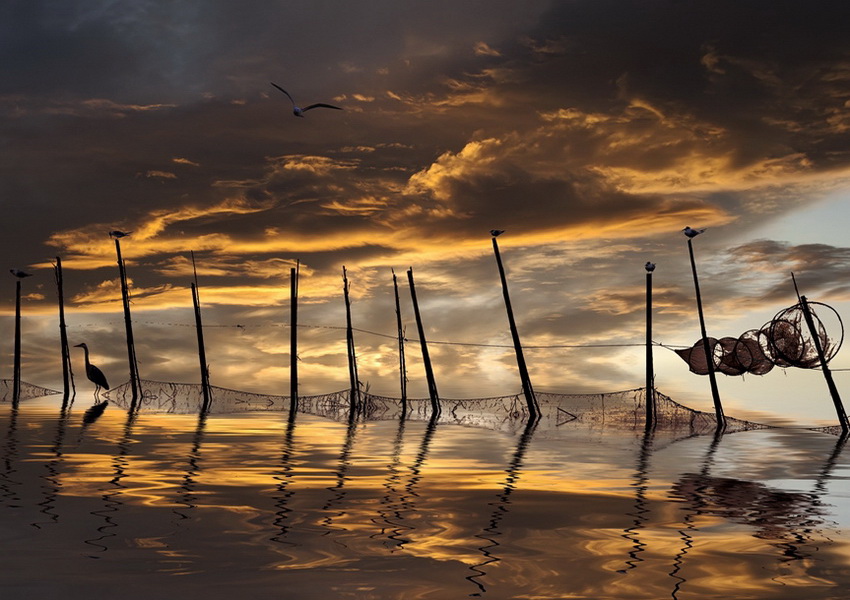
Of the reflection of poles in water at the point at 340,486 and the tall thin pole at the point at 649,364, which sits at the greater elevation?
the tall thin pole at the point at 649,364

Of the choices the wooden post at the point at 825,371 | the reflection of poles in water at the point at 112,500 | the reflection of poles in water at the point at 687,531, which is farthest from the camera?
the wooden post at the point at 825,371

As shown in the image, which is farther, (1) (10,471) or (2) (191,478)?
(1) (10,471)

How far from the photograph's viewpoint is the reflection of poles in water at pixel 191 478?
13848 mm

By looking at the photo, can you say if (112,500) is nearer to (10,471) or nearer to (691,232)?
(10,471)

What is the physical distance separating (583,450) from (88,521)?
16492 millimetres

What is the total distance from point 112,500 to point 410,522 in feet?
15.5

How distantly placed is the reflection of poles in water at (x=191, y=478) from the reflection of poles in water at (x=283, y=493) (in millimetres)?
1243

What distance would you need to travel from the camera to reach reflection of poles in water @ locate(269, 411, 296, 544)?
12.0 metres

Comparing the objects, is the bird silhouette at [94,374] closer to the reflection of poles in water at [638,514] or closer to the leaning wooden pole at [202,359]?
the leaning wooden pole at [202,359]

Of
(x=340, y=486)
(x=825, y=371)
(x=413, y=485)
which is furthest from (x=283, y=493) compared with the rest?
(x=825, y=371)

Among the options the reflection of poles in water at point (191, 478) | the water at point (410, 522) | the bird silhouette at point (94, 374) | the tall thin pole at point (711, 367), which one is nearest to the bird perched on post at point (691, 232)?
the tall thin pole at point (711, 367)

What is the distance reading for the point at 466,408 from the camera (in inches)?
1703

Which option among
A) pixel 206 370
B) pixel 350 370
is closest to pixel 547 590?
pixel 350 370

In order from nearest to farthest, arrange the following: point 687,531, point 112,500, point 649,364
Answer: point 687,531 → point 112,500 → point 649,364
